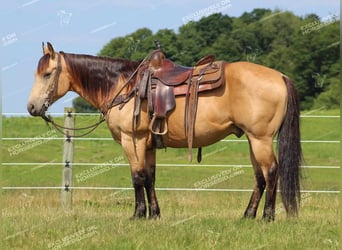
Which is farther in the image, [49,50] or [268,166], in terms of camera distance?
[49,50]

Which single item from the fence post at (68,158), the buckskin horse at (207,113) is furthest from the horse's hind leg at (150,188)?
the fence post at (68,158)

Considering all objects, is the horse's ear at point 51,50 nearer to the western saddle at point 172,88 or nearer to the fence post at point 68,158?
the western saddle at point 172,88

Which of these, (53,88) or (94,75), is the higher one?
(94,75)

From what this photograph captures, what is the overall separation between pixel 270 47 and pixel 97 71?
3362cm

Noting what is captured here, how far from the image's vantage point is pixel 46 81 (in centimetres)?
785

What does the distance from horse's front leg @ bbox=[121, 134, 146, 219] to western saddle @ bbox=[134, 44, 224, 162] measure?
212 millimetres

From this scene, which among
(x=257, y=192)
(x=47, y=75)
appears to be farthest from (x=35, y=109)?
(x=257, y=192)

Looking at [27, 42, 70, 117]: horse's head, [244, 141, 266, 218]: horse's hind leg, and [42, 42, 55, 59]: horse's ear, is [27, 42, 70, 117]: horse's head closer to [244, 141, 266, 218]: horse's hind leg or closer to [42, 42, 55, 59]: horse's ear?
[42, 42, 55, 59]: horse's ear

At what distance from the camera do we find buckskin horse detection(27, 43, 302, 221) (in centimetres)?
711

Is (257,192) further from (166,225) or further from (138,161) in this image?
(138,161)

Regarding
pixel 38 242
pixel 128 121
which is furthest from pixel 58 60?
pixel 38 242

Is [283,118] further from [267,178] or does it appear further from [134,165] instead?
[134,165]

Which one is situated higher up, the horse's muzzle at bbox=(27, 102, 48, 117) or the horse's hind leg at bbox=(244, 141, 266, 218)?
the horse's muzzle at bbox=(27, 102, 48, 117)

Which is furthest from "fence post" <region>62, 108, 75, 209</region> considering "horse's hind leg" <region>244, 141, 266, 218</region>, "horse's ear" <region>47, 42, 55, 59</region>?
"horse's hind leg" <region>244, 141, 266, 218</region>
